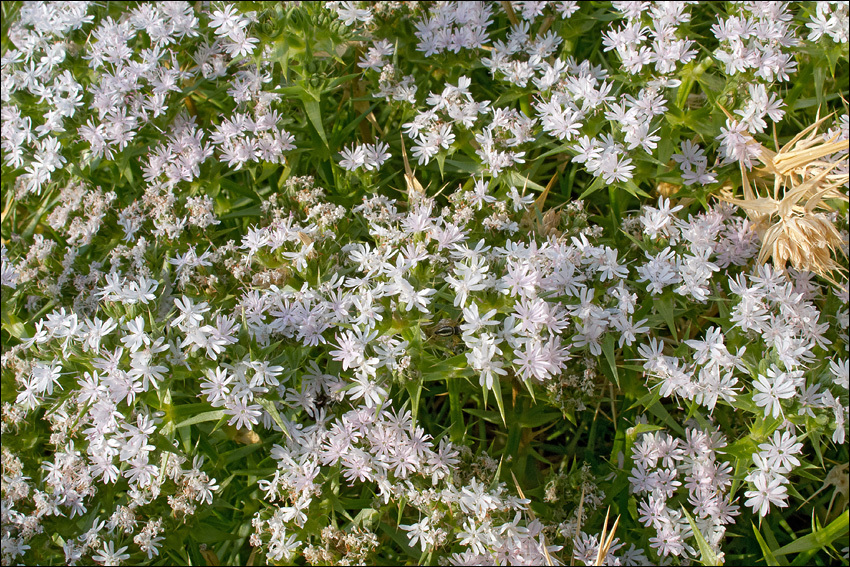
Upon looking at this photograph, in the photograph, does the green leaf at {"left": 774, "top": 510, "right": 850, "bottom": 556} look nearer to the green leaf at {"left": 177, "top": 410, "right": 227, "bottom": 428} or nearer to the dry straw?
the dry straw

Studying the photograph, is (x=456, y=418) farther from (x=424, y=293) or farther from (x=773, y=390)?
(x=773, y=390)

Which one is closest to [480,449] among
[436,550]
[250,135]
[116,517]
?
[436,550]

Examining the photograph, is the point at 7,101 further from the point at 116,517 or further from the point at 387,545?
the point at 387,545

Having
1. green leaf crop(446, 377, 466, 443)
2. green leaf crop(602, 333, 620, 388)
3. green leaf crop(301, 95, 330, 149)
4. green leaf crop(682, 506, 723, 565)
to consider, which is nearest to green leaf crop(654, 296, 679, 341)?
green leaf crop(602, 333, 620, 388)

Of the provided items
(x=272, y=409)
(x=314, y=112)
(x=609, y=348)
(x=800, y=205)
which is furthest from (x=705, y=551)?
(x=314, y=112)

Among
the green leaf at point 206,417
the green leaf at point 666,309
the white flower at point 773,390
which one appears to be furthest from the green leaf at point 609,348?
the green leaf at point 206,417

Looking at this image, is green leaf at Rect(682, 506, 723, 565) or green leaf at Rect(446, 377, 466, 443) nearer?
green leaf at Rect(682, 506, 723, 565)

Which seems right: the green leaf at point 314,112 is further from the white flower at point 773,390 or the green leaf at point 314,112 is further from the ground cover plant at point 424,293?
the white flower at point 773,390
